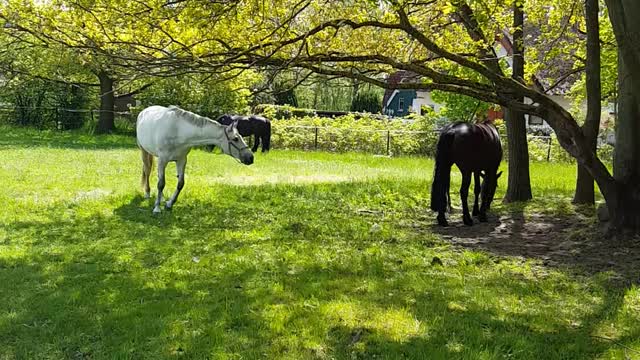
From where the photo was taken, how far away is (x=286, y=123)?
24.4m

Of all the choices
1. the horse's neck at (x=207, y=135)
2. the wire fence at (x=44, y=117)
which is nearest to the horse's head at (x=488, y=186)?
the horse's neck at (x=207, y=135)

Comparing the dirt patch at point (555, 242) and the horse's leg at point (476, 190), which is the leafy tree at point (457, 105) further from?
the dirt patch at point (555, 242)

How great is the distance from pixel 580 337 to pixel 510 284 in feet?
4.33

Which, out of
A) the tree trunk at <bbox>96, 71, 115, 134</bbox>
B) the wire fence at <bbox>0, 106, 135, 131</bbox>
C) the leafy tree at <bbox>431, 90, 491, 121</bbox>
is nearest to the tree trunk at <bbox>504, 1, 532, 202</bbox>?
the leafy tree at <bbox>431, 90, 491, 121</bbox>

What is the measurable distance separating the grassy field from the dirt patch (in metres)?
0.27

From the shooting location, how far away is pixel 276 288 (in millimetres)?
4914

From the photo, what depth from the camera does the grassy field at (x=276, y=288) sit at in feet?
12.2

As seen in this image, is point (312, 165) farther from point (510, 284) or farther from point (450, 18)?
point (510, 284)

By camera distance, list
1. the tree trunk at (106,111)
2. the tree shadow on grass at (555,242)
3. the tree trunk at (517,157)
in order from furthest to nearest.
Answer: the tree trunk at (106,111) → the tree trunk at (517,157) → the tree shadow on grass at (555,242)

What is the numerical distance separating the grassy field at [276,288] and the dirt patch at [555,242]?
0.88ft

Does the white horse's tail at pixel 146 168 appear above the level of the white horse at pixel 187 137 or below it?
below

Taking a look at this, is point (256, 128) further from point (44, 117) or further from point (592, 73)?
point (592, 73)

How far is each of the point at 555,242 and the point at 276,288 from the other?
3883mm

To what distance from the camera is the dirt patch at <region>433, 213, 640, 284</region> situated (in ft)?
19.2
